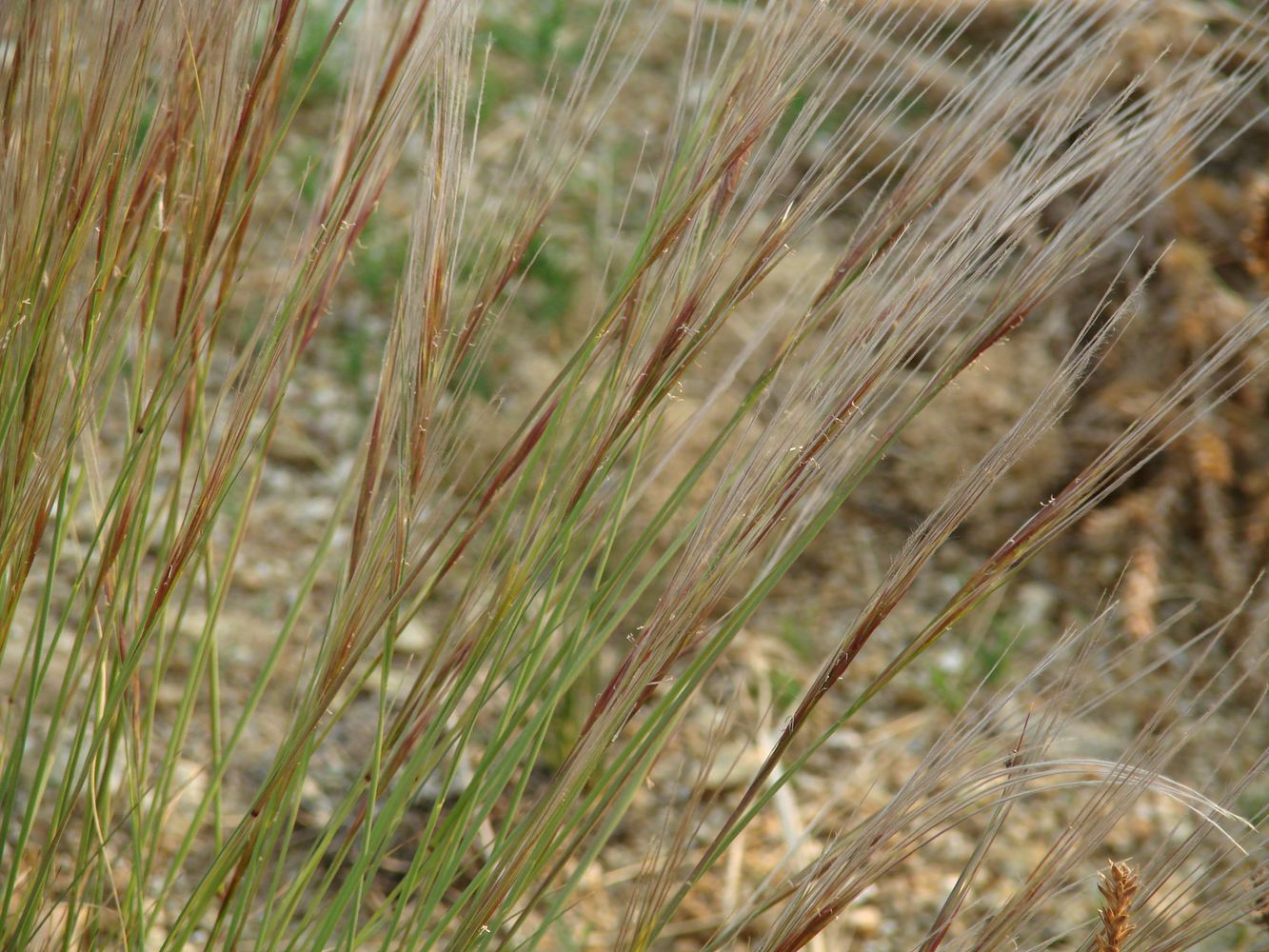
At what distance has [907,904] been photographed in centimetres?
162

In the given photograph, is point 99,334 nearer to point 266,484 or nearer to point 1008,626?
point 266,484

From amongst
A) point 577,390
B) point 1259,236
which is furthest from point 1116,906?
point 1259,236

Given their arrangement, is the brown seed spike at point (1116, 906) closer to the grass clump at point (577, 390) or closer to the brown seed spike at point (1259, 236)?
the grass clump at point (577, 390)

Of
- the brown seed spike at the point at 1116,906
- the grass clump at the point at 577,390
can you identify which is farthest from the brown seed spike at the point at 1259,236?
the brown seed spike at the point at 1116,906

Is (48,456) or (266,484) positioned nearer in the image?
(48,456)

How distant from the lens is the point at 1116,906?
686mm

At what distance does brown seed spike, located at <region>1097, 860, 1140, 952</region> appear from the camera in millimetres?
681

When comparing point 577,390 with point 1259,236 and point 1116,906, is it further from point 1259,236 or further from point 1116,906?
point 1259,236

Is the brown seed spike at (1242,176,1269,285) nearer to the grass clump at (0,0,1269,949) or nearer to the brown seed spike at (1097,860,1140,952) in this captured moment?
the grass clump at (0,0,1269,949)

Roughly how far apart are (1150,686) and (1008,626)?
234mm

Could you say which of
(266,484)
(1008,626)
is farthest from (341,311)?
(1008,626)

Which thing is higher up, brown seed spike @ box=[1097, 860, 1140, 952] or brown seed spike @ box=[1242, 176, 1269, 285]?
brown seed spike @ box=[1242, 176, 1269, 285]

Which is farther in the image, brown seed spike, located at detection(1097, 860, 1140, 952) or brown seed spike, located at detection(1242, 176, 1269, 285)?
brown seed spike, located at detection(1242, 176, 1269, 285)

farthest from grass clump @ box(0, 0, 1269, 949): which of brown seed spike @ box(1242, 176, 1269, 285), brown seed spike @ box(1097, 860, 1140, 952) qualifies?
brown seed spike @ box(1242, 176, 1269, 285)
